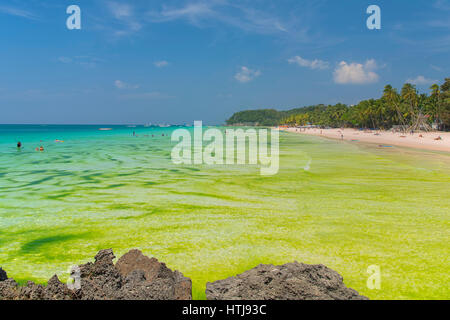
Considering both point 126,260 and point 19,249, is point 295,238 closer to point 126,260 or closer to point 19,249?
point 126,260

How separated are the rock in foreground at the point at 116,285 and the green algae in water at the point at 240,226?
0.95 m

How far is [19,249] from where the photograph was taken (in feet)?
26.5

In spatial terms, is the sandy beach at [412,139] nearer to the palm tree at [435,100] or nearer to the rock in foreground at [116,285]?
the palm tree at [435,100]

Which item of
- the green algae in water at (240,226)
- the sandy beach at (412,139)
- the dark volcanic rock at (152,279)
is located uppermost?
the sandy beach at (412,139)

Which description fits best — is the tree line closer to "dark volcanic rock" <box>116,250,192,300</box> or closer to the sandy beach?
the sandy beach

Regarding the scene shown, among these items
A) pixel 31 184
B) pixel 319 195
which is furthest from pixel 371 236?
pixel 31 184

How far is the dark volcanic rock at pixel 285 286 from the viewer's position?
4.69 metres

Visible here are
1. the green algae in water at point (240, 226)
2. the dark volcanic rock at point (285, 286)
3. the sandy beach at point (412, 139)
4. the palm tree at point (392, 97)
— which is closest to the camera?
the dark volcanic rock at point (285, 286)

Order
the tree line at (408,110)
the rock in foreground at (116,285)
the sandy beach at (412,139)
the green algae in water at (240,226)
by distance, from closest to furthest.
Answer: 1. the rock in foreground at (116,285)
2. the green algae in water at (240,226)
3. the sandy beach at (412,139)
4. the tree line at (408,110)

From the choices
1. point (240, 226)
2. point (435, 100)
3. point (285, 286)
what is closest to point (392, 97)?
point (435, 100)

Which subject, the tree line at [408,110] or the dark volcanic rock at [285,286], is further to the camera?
the tree line at [408,110]

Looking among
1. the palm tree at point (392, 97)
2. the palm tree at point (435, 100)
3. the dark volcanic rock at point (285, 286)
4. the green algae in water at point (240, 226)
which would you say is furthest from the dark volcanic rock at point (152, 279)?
the palm tree at point (392, 97)

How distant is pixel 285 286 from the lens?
479 cm
